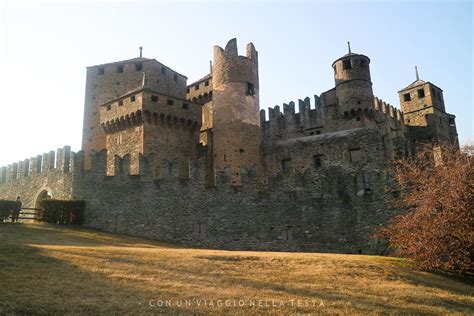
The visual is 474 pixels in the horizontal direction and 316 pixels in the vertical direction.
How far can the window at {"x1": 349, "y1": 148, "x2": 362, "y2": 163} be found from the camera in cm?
2595

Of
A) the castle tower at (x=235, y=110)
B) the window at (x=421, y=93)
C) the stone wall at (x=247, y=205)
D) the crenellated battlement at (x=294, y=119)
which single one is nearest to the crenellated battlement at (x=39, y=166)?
the stone wall at (x=247, y=205)

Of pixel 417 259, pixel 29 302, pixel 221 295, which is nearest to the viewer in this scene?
pixel 29 302

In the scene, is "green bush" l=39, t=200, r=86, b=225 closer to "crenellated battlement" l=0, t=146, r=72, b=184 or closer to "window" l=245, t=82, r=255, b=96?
"crenellated battlement" l=0, t=146, r=72, b=184

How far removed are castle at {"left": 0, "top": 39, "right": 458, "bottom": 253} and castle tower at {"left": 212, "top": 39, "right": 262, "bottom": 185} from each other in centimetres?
7

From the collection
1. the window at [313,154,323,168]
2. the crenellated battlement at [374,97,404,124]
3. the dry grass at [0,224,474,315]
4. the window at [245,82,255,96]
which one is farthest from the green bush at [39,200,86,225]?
the crenellated battlement at [374,97,404,124]

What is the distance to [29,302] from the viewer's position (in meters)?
8.87

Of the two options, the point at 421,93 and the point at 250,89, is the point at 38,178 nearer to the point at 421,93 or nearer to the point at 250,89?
the point at 250,89

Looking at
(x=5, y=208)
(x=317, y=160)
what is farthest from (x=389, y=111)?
(x=5, y=208)

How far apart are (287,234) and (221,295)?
37.8ft

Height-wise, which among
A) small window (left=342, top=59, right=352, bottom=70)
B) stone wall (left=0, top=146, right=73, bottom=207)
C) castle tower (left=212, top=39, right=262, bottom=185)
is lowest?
stone wall (left=0, top=146, right=73, bottom=207)

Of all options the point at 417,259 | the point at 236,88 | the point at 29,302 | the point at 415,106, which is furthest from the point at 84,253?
the point at 415,106

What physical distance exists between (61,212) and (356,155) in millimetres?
17426

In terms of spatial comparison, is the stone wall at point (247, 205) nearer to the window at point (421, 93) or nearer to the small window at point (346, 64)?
the small window at point (346, 64)

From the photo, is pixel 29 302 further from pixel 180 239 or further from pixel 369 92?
pixel 369 92
